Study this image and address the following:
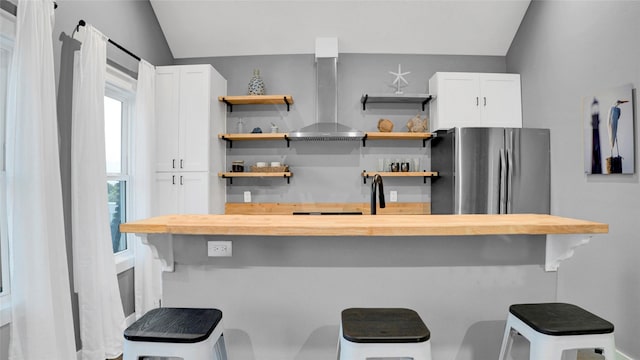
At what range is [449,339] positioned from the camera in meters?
1.73

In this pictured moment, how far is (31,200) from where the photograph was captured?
1905mm

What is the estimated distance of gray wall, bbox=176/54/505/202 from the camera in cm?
409

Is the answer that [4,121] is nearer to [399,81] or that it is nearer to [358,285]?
[358,285]

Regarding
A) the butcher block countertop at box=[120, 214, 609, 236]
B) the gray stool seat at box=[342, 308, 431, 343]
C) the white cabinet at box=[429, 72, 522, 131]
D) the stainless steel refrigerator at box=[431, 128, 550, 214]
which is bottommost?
the gray stool seat at box=[342, 308, 431, 343]

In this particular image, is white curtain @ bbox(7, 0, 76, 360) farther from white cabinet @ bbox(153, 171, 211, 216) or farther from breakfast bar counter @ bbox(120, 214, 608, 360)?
white cabinet @ bbox(153, 171, 211, 216)

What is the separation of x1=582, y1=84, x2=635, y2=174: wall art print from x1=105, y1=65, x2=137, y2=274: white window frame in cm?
388

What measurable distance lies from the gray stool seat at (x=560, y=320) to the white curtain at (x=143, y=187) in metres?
2.87

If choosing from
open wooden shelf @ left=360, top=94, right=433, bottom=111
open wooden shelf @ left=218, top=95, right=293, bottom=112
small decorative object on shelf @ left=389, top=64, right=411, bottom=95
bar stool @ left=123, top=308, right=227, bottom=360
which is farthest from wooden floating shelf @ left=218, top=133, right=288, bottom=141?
bar stool @ left=123, top=308, right=227, bottom=360

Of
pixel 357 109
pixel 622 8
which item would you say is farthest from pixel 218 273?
pixel 622 8

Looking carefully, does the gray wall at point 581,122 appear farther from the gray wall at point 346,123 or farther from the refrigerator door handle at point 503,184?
the gray wall at point 346,123

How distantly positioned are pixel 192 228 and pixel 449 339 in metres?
1.35

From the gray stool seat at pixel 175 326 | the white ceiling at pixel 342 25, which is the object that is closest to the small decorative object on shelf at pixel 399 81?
the white ceiling at pixel 342 25

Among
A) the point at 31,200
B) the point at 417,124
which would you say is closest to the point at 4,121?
the point at 31,200

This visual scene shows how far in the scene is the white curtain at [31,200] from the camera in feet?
6.11
